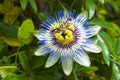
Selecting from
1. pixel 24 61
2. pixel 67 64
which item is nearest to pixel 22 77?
pixel 24 61

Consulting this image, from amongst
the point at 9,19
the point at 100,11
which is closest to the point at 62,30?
the point at 9,19

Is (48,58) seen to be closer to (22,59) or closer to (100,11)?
(22,59)

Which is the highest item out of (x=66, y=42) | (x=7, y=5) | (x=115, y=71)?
(x=7, y=5)

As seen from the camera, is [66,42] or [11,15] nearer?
[66,42]

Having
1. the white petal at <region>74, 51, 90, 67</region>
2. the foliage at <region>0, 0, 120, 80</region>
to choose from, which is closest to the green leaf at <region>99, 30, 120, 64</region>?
the foliage at <region>0, 0, 120, 80</region>

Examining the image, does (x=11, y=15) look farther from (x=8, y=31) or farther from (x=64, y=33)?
(x=64, y=33)
